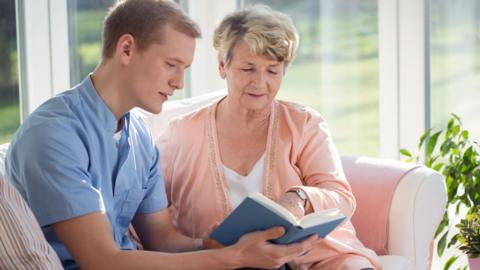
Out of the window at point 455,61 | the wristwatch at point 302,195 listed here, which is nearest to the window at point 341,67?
the window at point 455,61

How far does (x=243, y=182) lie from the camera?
2.47 metres

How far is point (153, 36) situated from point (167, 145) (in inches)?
23.1

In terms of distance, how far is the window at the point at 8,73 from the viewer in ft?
9.80

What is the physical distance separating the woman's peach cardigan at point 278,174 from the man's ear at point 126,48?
0.52 metres

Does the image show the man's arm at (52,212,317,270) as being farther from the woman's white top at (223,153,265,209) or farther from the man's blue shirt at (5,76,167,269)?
the woman's white top at (223,153,265,209)

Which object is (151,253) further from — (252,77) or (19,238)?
(252,77)

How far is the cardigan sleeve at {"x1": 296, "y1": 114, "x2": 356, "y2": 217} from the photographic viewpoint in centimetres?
238

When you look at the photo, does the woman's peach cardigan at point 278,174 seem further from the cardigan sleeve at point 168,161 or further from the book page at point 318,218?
the book page at point 318,218

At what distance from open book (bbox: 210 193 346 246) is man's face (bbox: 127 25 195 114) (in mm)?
→ 360

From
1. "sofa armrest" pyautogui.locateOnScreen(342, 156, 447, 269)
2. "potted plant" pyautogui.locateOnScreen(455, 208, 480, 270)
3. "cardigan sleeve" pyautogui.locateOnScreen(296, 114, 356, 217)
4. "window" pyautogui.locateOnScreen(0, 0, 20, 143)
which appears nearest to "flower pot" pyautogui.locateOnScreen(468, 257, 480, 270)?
"potted plant" pyautogui.locateOnScreen(455, 208, 480, 270)

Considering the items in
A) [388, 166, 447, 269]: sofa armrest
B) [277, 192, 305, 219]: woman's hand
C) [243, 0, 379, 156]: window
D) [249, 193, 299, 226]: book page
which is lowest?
[388, 166, 447, 269]: sofa armrest

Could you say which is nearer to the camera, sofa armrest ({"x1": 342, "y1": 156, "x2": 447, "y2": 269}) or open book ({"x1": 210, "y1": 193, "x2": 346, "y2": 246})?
open book ({"x1": 210, "y1": 193, "x2": 346, "y2": 246})

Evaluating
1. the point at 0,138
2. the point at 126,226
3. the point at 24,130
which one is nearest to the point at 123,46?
the point at 24,130

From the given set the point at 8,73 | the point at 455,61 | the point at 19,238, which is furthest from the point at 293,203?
the point at 455,61
